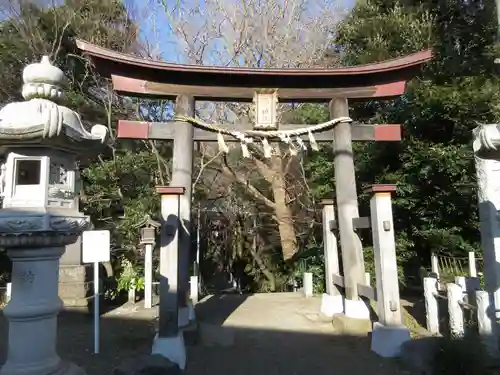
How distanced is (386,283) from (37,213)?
178 inches

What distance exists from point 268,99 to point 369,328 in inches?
165

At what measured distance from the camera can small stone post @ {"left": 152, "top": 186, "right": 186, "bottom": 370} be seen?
5.20m

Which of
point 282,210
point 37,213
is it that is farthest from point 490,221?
point 282,210

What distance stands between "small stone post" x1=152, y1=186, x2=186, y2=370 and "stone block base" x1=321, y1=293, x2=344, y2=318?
3.39 meters

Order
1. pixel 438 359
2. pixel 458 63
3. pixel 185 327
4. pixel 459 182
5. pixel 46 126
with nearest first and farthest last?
pixel 46 126 → pixel 438 359 → pixel 185 327 → pixel 459 182 → pixel 458 63

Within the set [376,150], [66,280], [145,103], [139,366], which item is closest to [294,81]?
[376,150]

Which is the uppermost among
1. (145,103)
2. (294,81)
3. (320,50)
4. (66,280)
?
(320,50)

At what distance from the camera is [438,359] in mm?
4238

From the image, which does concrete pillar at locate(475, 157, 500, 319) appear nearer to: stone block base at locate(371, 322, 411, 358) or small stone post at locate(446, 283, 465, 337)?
small stone post at locate(446, 283, 465, 337)

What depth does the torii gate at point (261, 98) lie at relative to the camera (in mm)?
6133

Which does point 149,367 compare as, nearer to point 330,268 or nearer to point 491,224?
point 330,268

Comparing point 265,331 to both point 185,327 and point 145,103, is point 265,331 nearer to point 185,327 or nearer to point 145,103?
point 185,327

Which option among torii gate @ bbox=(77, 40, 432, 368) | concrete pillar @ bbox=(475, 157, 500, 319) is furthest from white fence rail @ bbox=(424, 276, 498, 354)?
torii gate @ bbox=(77, 40, 432, 368)

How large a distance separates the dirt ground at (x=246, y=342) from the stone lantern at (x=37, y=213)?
82.8 inches
